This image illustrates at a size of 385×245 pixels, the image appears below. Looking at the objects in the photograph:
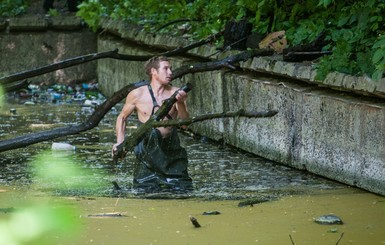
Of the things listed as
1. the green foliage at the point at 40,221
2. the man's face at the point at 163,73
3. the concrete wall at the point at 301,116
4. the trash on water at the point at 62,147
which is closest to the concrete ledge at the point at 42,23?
the concrete wall at the point at 301,116

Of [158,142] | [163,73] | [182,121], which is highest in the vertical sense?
[163,73]

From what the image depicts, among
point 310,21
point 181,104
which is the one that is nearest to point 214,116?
point 181,104

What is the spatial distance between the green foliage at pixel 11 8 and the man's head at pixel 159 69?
10123mm

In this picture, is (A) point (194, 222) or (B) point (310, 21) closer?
(A) point (194, 222)

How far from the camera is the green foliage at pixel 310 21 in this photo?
10266 mm

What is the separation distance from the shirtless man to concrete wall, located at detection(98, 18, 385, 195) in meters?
1.11

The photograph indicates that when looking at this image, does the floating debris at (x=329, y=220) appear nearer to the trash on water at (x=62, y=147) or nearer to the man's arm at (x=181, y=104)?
the man's arm at (x=181, y=104)

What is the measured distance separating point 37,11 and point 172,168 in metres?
12.2

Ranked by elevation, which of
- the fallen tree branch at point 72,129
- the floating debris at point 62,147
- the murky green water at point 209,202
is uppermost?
the fallen tree branch at point 72,129

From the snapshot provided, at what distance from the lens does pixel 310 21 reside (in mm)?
11883

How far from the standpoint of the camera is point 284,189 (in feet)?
32.6

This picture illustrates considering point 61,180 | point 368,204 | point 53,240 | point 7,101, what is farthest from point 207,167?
point 7,101

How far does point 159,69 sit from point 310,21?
2.00 m

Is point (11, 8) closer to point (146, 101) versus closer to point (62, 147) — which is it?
point (62, 147)
